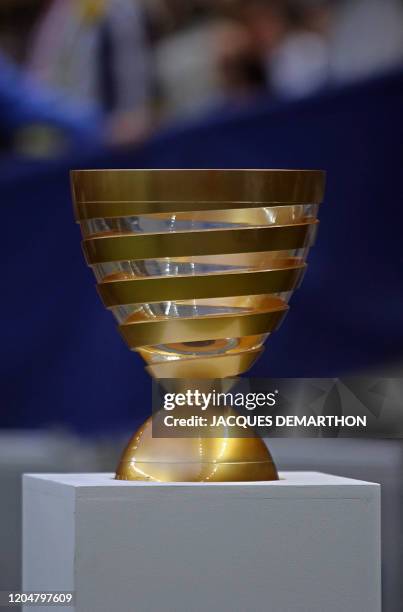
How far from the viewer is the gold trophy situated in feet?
3.33

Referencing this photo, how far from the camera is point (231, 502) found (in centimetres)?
99

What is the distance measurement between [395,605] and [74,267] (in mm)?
1441

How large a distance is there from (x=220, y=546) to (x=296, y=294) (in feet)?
4.55

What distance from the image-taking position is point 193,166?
252 centimetres

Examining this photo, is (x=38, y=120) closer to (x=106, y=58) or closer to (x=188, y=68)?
(x=106, y=58)

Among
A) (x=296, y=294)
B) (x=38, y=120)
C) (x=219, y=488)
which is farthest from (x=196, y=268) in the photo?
(x=38, y=120)

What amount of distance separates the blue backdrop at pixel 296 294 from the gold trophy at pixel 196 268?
46.8 inches

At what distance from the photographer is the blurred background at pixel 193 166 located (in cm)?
222

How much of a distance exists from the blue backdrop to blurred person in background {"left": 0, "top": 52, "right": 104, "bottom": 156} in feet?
2.46

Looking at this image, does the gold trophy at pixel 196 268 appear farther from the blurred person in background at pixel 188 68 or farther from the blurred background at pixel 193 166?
the blurred person in background at pixel 188 68

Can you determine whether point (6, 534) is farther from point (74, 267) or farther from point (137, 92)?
point (137, 92)

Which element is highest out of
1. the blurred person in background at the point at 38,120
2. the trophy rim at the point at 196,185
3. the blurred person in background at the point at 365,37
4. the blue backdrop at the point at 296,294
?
the blurred person in background at the point at 38,120

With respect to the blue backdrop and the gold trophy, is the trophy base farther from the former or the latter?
the blue backdrop

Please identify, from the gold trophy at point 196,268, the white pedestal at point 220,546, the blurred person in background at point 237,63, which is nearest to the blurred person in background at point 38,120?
the blurred person in background at point 237,63
